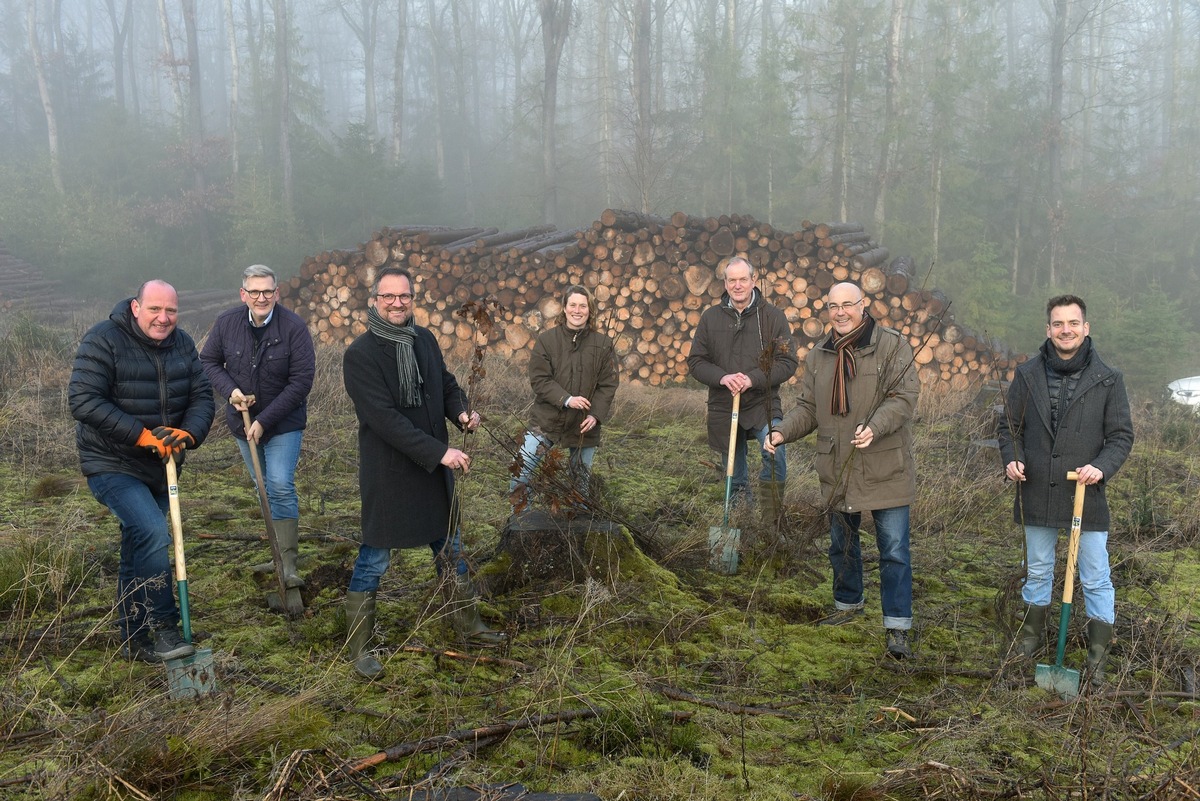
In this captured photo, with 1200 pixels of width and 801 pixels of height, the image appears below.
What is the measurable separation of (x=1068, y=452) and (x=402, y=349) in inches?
121

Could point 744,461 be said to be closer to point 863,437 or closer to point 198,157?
point 863,437

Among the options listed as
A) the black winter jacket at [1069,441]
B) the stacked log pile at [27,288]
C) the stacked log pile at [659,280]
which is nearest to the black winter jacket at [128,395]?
the black winter jacket at [1069,441]

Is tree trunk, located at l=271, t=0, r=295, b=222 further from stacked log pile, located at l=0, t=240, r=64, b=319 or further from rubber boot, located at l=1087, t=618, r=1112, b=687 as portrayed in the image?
rubber boot, located at l=1087, t=618, r=1112, b=687

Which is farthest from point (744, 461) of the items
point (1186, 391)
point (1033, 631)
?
point (1186, 391)

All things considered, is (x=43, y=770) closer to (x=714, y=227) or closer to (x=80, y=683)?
(x=80, y=683)

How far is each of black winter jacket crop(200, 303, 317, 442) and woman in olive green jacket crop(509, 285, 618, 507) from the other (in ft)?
4.60

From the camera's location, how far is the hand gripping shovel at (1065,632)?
3.88m

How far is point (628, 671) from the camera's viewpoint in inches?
158

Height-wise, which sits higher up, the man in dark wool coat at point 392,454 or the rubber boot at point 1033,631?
the man in dark wool coat at point 392,454

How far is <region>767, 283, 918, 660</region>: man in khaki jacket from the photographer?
14.9ft

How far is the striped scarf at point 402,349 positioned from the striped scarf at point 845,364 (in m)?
2.17

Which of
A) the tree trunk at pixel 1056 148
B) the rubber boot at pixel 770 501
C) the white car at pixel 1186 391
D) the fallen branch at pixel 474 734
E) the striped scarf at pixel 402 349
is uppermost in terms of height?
the tree trunk at pixel 1056 148

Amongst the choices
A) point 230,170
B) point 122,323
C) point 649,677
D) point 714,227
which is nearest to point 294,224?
point 230,170

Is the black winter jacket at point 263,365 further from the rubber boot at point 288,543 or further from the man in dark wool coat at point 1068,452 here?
the man in dark wool coat at point 1068,452
